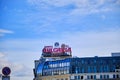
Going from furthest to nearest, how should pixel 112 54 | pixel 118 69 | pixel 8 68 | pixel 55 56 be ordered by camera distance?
pixel 55 56 < pixel 112 54 < pixel 118 69 < pixel 8 68

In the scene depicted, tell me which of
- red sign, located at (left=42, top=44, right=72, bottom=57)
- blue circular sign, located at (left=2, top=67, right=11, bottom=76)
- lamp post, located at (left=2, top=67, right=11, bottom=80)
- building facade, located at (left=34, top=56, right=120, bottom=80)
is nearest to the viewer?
lamp post, located at (left=2, top=67, right=11, bottom=80)

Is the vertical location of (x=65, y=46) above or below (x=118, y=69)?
above

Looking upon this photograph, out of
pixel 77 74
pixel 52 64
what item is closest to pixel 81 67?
pixel 77 74

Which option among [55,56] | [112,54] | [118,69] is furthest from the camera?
[55,56]

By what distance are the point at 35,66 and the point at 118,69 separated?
33.6 m

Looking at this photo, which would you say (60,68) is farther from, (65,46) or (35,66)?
(35,66)

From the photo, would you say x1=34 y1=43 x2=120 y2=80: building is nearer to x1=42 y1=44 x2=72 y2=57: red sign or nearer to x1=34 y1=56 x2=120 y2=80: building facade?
x1=34 y1=56 x2=120 y2=80: building facade

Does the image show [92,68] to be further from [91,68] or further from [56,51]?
[56,51]

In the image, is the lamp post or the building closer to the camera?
the lamp post

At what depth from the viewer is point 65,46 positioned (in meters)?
124

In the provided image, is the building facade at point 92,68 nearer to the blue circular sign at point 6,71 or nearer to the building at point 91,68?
the building at point 91,68

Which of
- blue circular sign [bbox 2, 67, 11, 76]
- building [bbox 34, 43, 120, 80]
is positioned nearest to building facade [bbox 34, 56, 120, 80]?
building [bbox 34, 43, 120, 80]

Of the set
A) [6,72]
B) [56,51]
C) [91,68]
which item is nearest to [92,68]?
[91,68]

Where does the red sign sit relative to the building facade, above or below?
above
